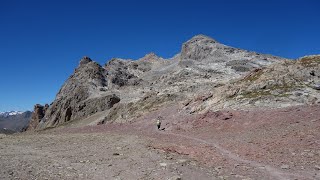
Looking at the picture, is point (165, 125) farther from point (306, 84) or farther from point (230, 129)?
point (306, 84)

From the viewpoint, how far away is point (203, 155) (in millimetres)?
25891

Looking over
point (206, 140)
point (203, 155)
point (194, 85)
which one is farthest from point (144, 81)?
point (203, 155)

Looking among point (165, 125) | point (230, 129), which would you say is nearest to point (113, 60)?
point (165, 125)

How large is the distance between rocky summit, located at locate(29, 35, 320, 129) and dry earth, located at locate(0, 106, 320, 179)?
8.55 metres

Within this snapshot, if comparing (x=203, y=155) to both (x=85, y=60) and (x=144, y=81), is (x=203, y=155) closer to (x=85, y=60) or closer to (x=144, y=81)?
(x=144, y=81)

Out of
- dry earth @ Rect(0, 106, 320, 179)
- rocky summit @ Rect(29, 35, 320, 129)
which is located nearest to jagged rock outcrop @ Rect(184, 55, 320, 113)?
rocky summit @ Rect(29, 35, 320, 129)

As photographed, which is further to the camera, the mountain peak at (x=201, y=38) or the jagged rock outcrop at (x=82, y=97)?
the mountain peak at (x=201, y=38)

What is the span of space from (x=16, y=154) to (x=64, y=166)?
566 cm

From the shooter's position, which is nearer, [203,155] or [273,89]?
[203,155]

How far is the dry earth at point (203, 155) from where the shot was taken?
66.6 feet

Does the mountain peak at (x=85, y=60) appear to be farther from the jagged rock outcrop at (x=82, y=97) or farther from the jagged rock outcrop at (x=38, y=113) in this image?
the jagged rock outcrop at (x=38, y=113)

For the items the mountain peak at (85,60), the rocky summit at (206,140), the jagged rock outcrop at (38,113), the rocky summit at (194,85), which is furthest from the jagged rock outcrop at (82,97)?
the rocky summit at (206,140)

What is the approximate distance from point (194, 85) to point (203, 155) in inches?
2082

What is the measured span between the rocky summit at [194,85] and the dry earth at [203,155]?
8547mm
